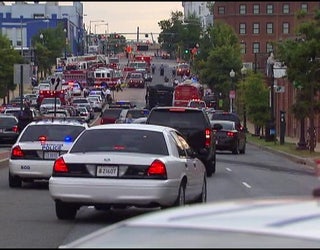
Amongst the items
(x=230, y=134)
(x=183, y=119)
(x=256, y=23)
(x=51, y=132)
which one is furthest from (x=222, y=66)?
(x=51, y=132)

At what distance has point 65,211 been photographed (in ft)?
48.4

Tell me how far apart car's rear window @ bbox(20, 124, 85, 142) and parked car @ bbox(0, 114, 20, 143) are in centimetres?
1979

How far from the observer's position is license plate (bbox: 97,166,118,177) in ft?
46.0

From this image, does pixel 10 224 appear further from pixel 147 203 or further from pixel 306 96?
pixel 306 96

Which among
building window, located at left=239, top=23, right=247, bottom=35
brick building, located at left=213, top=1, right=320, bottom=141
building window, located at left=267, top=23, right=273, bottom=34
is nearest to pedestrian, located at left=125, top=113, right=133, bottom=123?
brick building, located at left=213, top=1, right=320, bottom=141

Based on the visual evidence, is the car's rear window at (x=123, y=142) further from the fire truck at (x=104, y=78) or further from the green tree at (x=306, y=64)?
the fire truck at (x=104, y=78)

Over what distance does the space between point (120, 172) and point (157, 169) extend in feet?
1.82

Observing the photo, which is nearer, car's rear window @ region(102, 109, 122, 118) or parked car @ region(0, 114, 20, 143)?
parked car @ region(0, 114, 20, 143)

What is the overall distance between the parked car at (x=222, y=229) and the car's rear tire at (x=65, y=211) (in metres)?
10.00

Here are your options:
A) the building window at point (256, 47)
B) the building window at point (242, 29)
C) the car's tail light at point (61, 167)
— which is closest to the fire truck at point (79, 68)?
the building window at point (242, 29)

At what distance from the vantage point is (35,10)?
4094 inches

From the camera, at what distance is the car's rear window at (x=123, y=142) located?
1460 centimetres

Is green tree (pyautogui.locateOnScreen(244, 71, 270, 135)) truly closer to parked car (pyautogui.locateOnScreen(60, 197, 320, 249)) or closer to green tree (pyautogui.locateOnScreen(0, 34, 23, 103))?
green tree (pyautogui.locateOnScreen(0, 34, 23, 103))

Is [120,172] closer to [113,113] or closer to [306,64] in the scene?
[306,64]
